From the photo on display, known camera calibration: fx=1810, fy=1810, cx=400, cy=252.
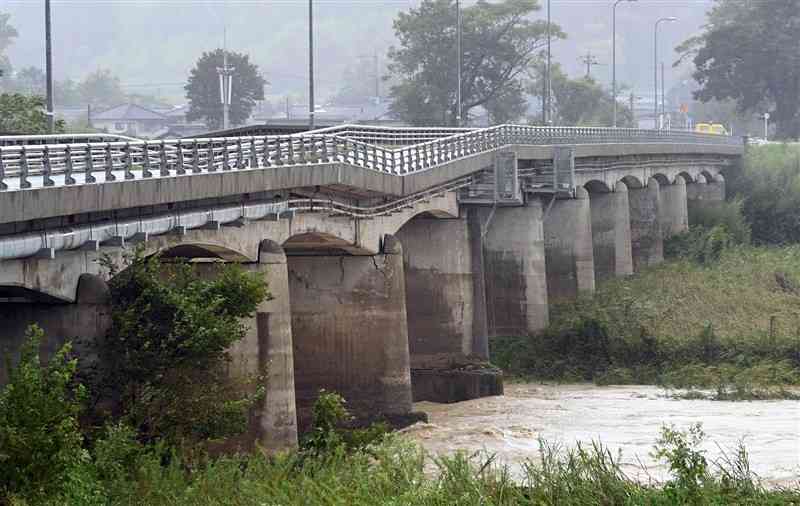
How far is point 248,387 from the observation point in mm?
32625

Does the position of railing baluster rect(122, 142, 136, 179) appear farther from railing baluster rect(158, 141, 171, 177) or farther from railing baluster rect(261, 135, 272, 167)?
railing baluster rect(261, 135, 272, 167)

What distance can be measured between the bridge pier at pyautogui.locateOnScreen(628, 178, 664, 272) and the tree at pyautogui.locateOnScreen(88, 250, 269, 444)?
43021 millimetres

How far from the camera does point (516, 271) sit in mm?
56031

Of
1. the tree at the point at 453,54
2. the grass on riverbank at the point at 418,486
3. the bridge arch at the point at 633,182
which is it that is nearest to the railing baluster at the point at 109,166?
the grass on riverbank at the point at 418,486

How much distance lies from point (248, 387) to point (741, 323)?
87.2 feet

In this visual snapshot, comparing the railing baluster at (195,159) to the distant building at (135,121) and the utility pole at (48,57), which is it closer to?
the utility pole at (48,57)

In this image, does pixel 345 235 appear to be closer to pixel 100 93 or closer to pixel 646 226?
pixel 646 226

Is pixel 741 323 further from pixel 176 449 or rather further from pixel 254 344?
pixel 176 449

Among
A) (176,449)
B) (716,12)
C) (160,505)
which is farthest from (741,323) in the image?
(716,12)

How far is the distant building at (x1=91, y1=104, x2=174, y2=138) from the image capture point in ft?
478

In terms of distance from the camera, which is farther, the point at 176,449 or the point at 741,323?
the point at 741,323

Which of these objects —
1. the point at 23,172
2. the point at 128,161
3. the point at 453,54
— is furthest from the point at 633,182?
the point at 23,172

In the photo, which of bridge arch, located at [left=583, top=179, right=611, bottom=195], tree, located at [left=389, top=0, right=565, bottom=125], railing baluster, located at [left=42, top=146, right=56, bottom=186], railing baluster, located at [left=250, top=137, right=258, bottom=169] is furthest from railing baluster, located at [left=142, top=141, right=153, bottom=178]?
tree, located at [left=389, top=0, right=565, bottom=125]

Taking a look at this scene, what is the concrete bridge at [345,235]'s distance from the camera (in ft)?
92.1
